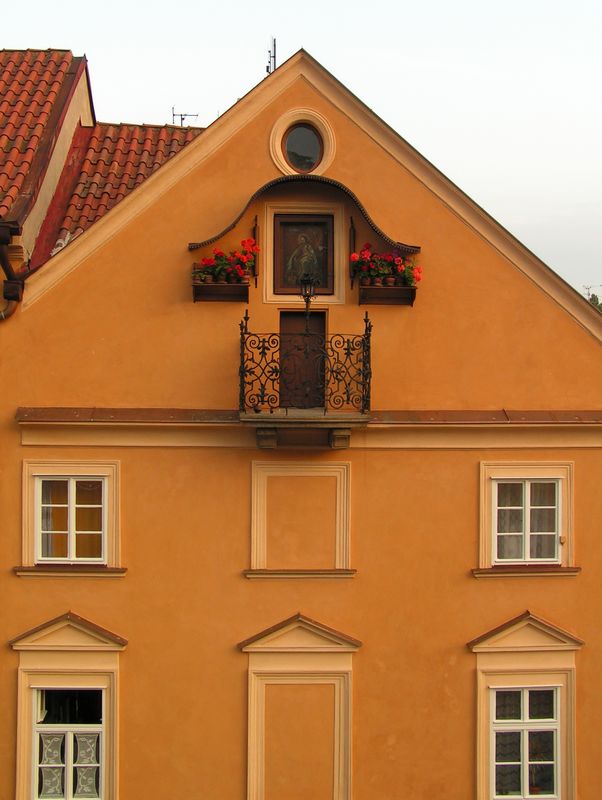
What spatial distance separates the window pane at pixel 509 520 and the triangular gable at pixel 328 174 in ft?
7.93

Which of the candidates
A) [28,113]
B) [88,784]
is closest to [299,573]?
[88,784]

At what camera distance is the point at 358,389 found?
11.2 m

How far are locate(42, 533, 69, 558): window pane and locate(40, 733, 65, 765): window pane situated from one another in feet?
7.25

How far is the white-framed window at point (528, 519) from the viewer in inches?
452

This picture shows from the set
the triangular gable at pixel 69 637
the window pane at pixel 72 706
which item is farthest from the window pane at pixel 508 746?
the window pane at pixel 72 706

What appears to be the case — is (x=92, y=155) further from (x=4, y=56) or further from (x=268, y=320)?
(x=268, y=320)

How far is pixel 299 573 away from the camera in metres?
11.2

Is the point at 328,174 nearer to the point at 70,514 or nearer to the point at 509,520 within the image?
the point at 509,520

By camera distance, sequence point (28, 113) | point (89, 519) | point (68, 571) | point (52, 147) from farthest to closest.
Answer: point (28, 113) → point (52, 147) → point (89, 519) → point (68, 571)

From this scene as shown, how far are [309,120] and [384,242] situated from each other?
1779 millimetres

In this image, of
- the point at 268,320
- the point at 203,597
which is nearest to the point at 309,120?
the point at 268,320

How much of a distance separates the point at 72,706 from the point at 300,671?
9.37ft

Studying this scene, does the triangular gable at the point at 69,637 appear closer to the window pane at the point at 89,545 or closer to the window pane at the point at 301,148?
the window pane at the point at 89,545

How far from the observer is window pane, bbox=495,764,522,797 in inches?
449
